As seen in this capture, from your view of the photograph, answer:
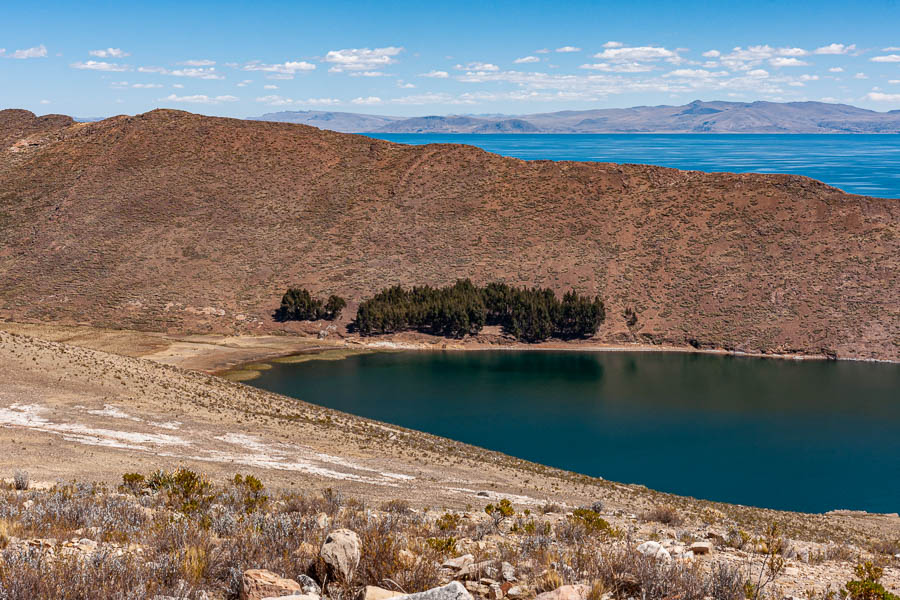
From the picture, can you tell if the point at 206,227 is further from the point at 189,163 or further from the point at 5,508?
the point at 5,508

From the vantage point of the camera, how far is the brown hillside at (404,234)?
73438mm

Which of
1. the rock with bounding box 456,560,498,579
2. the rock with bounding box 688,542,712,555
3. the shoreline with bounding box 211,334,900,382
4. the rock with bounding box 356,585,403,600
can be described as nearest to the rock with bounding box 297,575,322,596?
the rock with bounding box 356,585,403,600

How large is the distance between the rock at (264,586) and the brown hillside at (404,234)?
66.6 meters

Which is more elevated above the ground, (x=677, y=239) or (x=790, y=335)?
(x=677, y=239)

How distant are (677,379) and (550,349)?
1517 cm

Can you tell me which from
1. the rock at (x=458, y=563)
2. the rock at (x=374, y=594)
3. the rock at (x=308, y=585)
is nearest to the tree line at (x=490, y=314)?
the rock at (x=458, y=563)

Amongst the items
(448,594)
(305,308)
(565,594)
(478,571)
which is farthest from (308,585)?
(305,308)

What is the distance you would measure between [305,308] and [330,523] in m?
64.1

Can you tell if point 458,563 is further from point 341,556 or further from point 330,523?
point 330,523

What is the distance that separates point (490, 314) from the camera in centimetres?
7488

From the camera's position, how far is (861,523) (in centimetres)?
2705

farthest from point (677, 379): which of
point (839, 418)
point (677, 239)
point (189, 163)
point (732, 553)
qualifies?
point (189, 163)

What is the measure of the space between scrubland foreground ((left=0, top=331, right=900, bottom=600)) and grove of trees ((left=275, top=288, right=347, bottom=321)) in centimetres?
→ 4090

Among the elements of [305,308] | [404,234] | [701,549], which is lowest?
[305,308]
